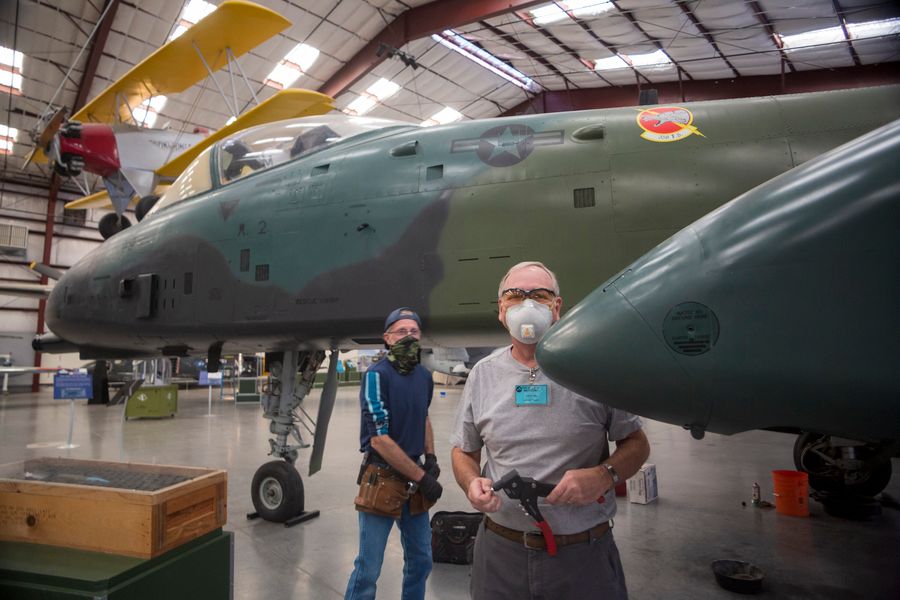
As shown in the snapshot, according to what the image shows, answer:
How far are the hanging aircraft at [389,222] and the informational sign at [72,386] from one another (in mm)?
2124

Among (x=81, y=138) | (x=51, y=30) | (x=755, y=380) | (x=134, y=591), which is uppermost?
(x=51, y=30)

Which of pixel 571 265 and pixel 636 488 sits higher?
pixel 571 265

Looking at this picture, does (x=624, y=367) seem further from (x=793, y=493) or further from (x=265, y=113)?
(x=265, y=113)

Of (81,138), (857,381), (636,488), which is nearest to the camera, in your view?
(857,381)

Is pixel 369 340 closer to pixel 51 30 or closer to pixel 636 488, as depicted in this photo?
pixel 636 488

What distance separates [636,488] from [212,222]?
5.33 meters

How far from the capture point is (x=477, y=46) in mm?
19297

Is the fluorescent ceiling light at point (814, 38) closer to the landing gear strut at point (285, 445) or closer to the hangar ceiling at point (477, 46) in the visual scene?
the hangar ceiling at point (477, 46)

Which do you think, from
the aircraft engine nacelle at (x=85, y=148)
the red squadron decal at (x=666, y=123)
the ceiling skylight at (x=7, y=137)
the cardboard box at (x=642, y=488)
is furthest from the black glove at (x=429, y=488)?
the ceiling skylight at (x=7, y=137)

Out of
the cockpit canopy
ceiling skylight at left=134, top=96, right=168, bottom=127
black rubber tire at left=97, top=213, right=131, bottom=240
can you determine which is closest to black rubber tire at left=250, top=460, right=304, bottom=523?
the cockpit canopy

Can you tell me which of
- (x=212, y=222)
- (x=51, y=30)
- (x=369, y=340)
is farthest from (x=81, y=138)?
(x=369, y=340)

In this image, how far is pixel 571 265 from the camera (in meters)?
3.42

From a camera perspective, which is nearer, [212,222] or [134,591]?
[134,591]

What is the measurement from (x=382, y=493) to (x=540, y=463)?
161 cm
